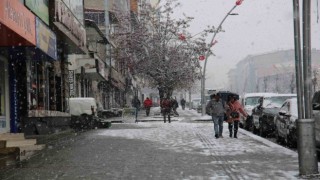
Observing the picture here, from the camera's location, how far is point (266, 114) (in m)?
19.6

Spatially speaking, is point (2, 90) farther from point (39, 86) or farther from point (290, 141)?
point (290, 141)

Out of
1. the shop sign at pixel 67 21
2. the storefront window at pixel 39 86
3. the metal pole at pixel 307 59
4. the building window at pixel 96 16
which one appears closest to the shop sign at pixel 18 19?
the shop sign at pixel 67 21

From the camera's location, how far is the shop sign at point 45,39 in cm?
1569

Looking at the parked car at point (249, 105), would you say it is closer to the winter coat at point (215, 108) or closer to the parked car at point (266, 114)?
the parked car at point (266, 114)

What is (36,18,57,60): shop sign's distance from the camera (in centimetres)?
1569

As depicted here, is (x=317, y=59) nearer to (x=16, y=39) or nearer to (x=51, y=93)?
(x=51, y=93)

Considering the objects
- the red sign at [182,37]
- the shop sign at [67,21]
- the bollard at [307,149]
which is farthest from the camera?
the red sign at [182,37]

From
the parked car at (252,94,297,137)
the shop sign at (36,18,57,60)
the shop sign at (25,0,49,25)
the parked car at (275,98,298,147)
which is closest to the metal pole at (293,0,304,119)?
the parked car at (275,98,298,147)

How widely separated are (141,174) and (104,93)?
144 ft

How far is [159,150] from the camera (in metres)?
13.7

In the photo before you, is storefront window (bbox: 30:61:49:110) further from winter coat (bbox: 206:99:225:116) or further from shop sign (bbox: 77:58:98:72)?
shop sign (bbox: 77:58:98:72)

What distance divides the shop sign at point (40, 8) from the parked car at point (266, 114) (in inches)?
320

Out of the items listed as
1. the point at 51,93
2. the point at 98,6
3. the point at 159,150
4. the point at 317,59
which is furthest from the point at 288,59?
the point at 159,150

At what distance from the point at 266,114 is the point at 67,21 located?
789 centimetres
